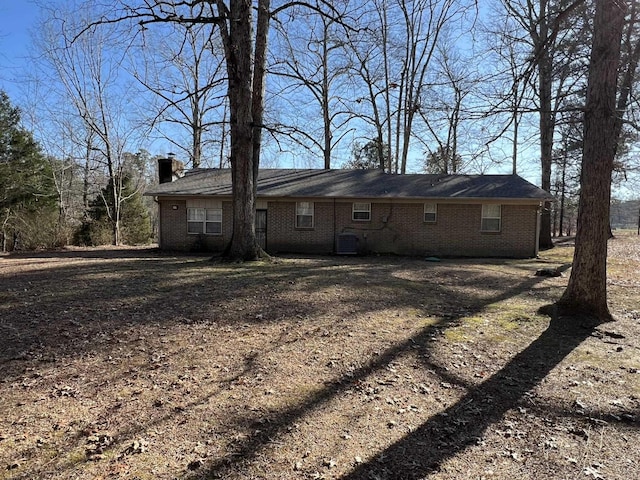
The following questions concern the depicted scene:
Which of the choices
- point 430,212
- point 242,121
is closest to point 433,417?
point 242,121

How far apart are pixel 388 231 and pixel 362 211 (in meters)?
1.35

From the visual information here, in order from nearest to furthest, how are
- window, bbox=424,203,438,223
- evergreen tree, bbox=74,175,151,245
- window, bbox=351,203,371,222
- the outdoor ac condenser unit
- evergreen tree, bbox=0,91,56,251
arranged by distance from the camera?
the outdoor ac condenser unit → window, bbox=424,203,438,223 → window, bbox=351,203,371,222 → evergreen tree, bbox=0,91,56,251 → evergreen tree, bbox=74,175,151,245

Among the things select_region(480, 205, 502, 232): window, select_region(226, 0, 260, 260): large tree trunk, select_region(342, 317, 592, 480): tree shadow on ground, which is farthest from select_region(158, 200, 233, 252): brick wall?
select_region(342, 317, 592, 480): tree shadow on ground

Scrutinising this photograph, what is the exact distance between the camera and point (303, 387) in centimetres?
390

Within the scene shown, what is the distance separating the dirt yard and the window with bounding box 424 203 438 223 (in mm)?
9198

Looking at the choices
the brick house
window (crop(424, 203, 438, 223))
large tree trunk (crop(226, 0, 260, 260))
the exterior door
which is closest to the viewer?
large tree trunk (crop(226, 0, 260, 260))

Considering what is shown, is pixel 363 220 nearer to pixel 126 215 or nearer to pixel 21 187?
pixel 21 187

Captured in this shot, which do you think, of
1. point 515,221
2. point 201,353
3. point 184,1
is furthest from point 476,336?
point 515,221

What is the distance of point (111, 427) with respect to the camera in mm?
3133

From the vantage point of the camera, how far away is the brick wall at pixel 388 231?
15953 mm

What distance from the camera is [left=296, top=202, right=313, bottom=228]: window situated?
1642cm

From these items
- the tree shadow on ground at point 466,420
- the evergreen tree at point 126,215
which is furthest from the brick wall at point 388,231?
the tree shadow on ground at point 466,420

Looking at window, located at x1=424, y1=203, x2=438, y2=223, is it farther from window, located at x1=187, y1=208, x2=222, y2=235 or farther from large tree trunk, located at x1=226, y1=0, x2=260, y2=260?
window, located at x1=187, y1=208, x2=222, y2=235

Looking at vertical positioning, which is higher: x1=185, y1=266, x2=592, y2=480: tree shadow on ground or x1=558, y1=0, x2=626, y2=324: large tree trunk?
x1=558, y1=0, x2=626, y2=324: large tree trunk
